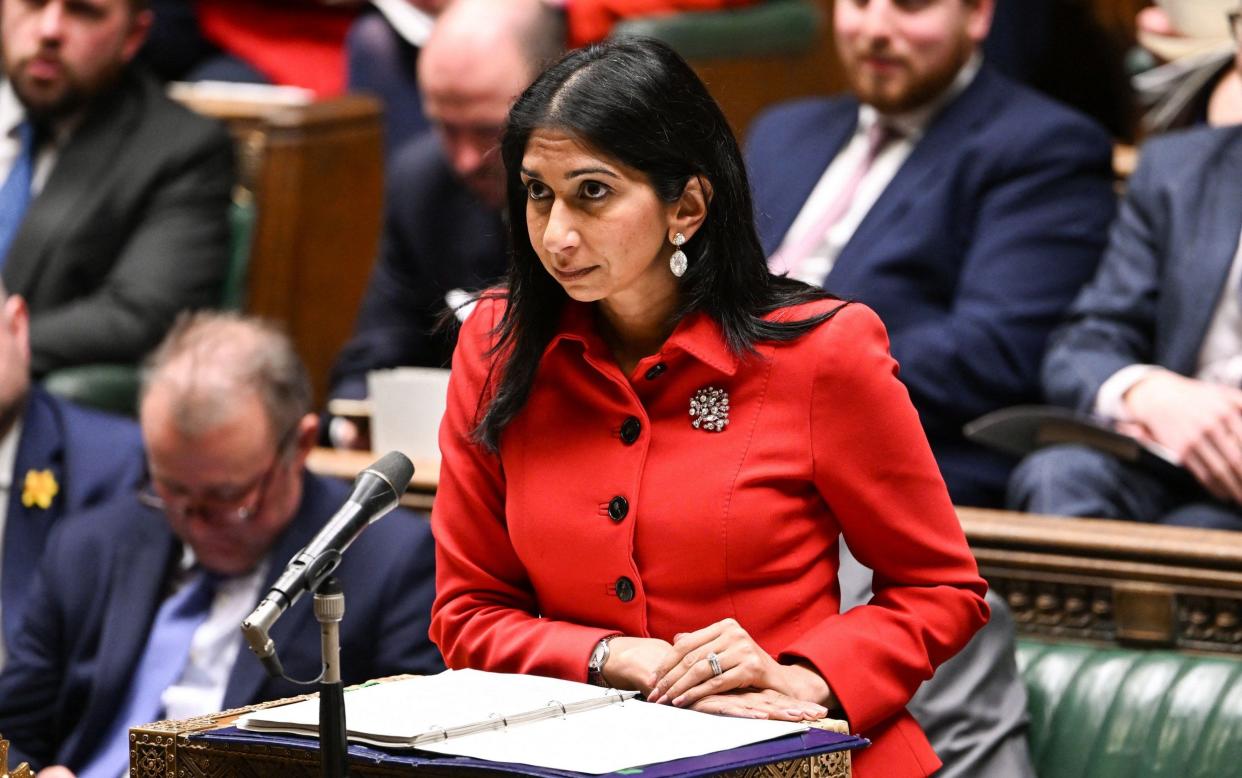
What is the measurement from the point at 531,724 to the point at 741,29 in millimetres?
3018

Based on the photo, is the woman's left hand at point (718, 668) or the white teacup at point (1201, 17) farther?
the white teacup at point (1201, 17)

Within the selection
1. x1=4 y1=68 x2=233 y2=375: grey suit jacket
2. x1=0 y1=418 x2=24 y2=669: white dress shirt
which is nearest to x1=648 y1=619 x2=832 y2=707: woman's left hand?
x1=0 y1=418 x2=24 y2=669: white dress shirt

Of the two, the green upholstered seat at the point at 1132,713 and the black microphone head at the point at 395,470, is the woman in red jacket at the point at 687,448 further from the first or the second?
the green upholstered seat at the point at 1132,713

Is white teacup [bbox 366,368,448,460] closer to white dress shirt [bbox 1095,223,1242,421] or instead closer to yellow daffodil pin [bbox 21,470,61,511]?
yellow daffodil pin [bbox 21,470,61,511]

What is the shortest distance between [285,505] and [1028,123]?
4.82ft

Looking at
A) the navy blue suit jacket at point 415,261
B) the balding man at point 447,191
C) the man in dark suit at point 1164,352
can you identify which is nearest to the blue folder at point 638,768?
the man in dark suit at point 1164,352

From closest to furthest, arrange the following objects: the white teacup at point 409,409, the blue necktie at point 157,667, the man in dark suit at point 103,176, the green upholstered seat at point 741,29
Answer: the blue necktie at point 157,667
the white teacup at point 409,409
the man in dark suit at point 103,176
the green upholstered seat at point 741,29

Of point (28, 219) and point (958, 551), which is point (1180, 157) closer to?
point (958, 551)

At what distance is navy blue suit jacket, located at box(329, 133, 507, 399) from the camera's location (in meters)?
4.01

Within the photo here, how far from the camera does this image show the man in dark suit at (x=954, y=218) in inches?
127

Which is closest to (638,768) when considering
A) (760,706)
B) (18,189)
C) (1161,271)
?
(760,706)

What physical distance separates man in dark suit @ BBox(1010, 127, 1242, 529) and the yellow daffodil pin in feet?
5.21

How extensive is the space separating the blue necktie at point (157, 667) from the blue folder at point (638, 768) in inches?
45.2

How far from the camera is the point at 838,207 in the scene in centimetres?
351
